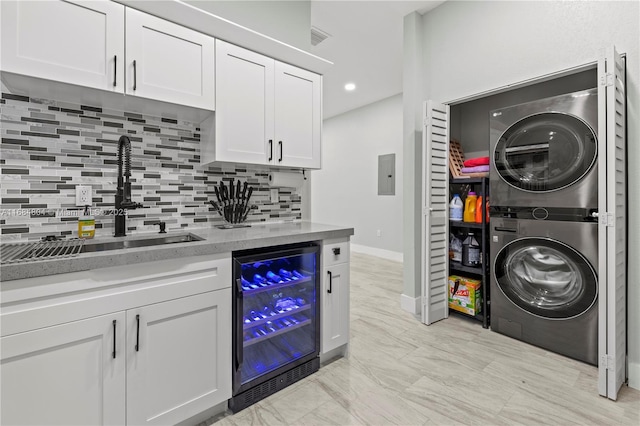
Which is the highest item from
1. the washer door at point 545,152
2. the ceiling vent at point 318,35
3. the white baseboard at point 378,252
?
the ceiling vent at point 318,35

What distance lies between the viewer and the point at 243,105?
195cm

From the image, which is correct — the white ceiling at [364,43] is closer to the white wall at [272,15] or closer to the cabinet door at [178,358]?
the white wall at [272,15]

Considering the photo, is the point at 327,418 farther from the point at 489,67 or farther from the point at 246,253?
the point at 489,67

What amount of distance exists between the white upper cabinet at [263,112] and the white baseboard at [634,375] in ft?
8.18

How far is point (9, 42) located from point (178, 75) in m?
0.68

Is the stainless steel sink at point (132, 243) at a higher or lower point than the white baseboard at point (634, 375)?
higher

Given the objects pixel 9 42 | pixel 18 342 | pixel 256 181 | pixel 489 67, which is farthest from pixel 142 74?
pixel 489 67

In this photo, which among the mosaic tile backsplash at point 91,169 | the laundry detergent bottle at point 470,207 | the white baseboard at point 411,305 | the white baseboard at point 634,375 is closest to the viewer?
the mosaic tile backsplash at point 91,169

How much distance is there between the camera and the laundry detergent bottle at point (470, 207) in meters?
2.79

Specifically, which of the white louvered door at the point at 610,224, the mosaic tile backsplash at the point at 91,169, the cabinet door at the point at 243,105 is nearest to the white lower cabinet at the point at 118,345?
the mosaic tile backsplash at the point at 91,169

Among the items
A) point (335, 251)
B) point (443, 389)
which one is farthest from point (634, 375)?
point (335, 251)

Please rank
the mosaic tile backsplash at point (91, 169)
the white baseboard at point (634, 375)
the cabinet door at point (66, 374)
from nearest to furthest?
the cabinet door at point (66, 374), the mosaic tile backsplash at point (91, 169), the white baseboard at point (634, 375)

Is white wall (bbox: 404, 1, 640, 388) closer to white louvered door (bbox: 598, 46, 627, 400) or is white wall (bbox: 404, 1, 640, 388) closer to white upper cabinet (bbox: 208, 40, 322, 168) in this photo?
white louvered door (bbox: 598, 46, 627, 400)

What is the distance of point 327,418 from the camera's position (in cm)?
154
